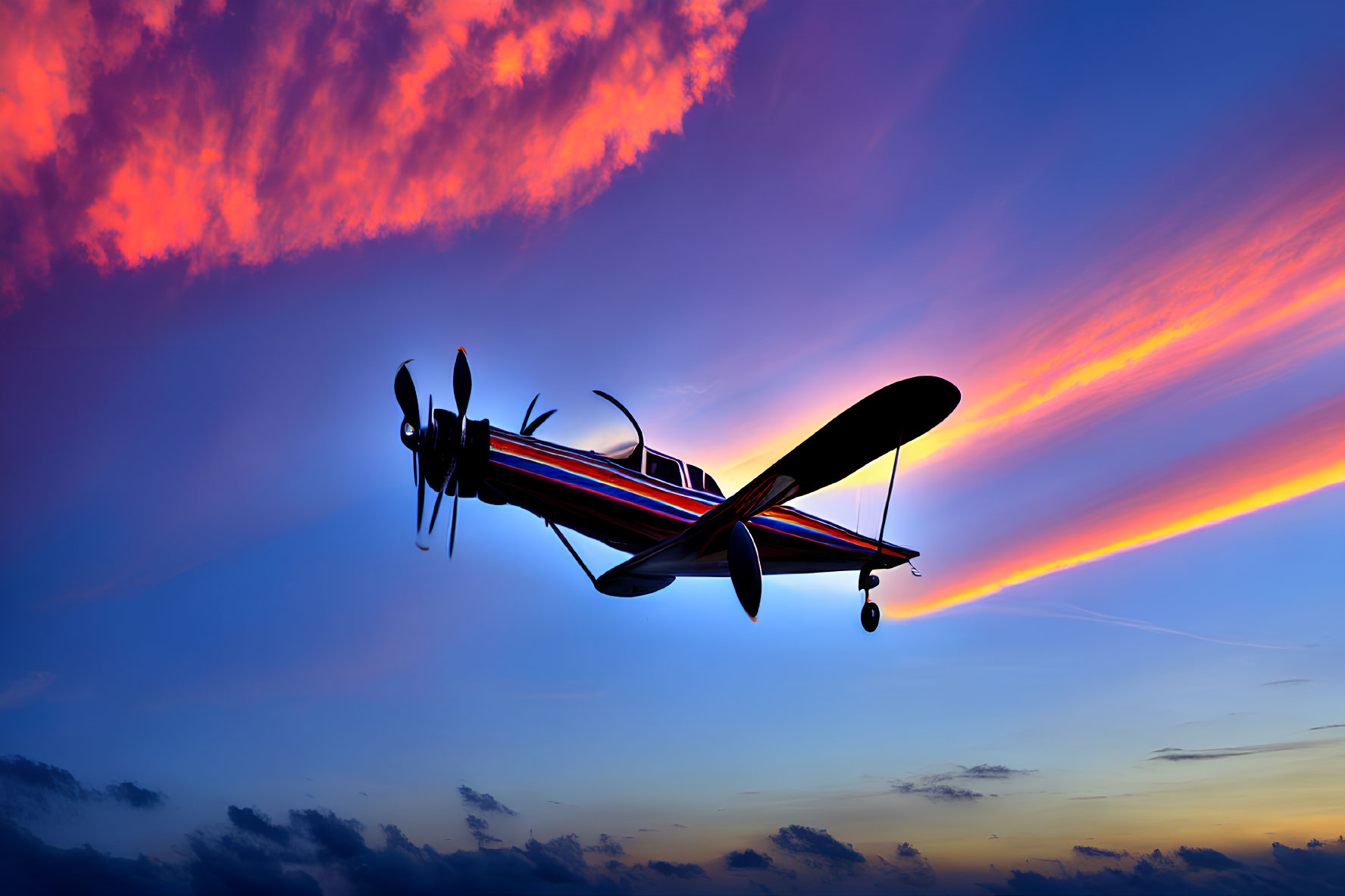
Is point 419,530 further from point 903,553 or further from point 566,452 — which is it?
point 903,553

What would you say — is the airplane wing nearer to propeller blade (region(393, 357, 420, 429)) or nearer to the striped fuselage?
the striped fuselage

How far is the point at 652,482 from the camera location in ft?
72.5

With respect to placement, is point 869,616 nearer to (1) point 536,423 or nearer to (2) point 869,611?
(2) point 869,611

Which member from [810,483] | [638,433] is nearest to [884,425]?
[810,483]

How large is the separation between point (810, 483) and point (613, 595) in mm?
8139

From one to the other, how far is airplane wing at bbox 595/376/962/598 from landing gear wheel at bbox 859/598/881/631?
6.44 meters

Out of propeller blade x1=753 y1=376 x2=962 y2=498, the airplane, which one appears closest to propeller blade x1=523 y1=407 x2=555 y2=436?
the airplane

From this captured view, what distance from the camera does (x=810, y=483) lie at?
19391 mm

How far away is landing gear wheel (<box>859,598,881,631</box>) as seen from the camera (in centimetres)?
2438

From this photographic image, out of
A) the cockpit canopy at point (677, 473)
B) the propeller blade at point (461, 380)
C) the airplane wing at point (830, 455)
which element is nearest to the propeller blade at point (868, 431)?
the airplane wing at point (830, 455)

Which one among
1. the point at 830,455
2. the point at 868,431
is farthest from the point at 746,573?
the point at 868,431

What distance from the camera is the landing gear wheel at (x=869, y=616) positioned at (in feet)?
80.0

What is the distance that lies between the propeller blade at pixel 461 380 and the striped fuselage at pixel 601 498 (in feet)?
3.82

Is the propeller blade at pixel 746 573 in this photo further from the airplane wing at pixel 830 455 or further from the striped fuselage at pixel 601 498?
the striped fuselage at pixel 601 498
